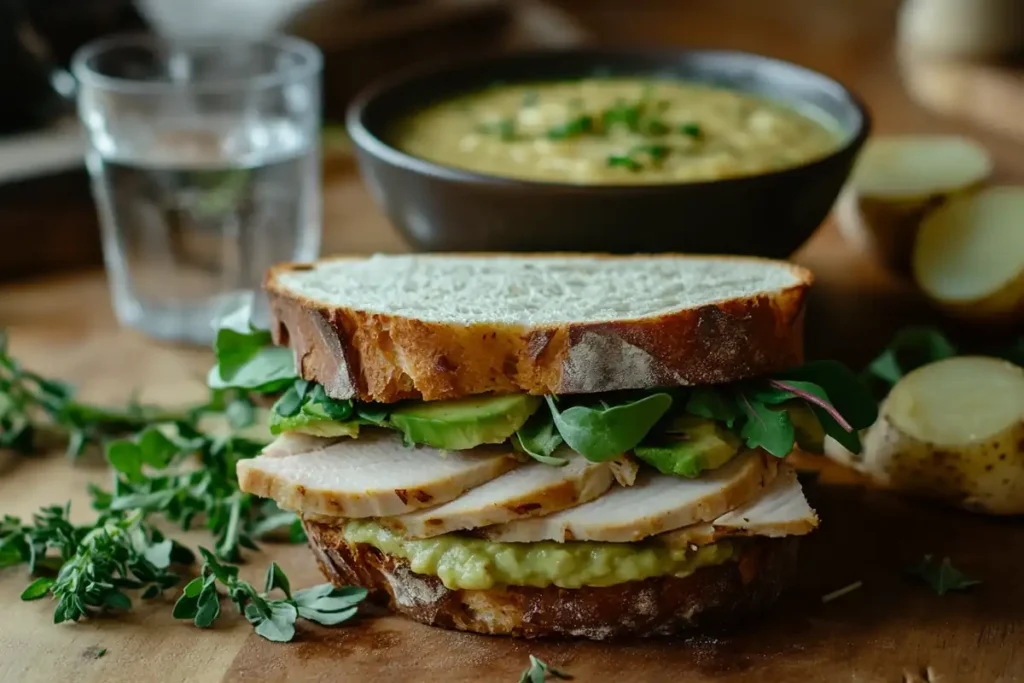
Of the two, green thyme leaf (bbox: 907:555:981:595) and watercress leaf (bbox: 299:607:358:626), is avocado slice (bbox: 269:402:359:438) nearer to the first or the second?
watercress leaf (bbox: 299:607:358:626)

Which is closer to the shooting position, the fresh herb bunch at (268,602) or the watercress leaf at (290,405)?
the fresh herb bunch at (268,602)

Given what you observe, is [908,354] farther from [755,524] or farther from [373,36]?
[373,36]

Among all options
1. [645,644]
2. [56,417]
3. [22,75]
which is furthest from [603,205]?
[22,75]

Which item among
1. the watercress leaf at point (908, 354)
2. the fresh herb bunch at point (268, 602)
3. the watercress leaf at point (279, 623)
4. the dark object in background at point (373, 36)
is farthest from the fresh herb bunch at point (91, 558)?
the dark object in background at point (373, 36)

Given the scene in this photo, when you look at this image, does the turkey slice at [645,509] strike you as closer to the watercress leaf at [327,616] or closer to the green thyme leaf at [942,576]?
the watercress leaf at [327,616]

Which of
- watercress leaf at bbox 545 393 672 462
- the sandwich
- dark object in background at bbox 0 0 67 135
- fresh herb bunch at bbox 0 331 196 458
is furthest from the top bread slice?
dark object in background at bbox 0 0 67 135
